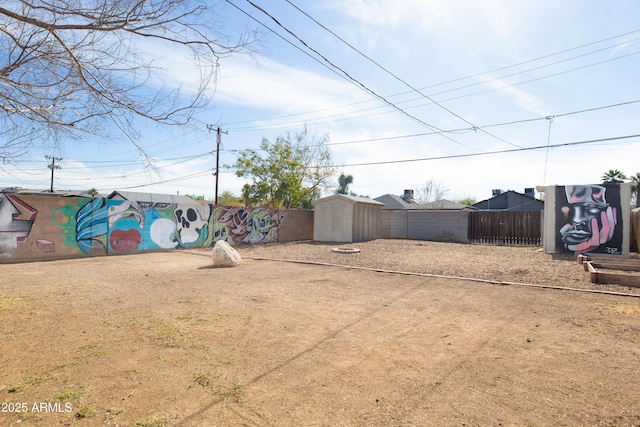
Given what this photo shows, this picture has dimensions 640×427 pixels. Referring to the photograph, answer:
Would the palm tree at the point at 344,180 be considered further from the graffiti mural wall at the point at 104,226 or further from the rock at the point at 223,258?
the rock at the point at 223,258

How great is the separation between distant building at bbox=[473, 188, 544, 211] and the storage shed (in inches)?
780

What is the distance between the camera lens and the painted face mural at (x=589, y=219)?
38.4ft

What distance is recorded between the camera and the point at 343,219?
18156mm

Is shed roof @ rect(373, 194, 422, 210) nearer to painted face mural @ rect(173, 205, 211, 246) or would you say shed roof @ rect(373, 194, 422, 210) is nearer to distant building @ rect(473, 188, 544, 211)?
distant building @ rect(473, 188, 544, 211)

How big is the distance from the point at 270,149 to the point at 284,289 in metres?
17.7

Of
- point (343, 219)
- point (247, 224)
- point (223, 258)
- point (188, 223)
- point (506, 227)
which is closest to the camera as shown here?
point (223, 258)

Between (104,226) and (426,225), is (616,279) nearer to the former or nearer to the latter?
(426,225)

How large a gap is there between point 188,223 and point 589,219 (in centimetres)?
1518

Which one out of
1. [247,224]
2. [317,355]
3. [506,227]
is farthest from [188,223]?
[506,227]

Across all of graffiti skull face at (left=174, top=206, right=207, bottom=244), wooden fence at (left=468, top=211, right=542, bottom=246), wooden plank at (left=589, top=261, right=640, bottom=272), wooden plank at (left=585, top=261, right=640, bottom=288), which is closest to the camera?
wooden plank at (left=585, top=261, right=640, bottom=288)

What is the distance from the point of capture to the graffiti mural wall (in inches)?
408

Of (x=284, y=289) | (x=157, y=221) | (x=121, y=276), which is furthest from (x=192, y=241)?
(x=284, y=289)

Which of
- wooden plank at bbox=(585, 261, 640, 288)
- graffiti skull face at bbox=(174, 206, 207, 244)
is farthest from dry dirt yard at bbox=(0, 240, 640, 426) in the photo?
graffiti skull face at bbox=(174, 206, 207, 244)

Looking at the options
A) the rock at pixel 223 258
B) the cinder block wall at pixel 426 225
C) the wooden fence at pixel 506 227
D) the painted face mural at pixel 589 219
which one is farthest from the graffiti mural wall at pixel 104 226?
the painted face mural at pixel 589 219
